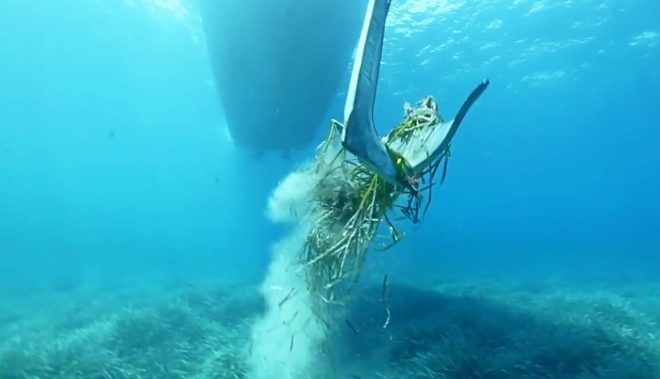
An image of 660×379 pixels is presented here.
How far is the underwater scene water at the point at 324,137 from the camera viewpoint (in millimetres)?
7754

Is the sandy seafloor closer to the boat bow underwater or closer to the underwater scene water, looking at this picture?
the underwater scene water

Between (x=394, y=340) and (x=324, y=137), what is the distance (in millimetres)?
25047

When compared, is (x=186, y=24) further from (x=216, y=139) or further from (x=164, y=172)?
(x=164, y=172)

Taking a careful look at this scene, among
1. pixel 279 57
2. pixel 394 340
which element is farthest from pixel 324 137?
pixel 394 340

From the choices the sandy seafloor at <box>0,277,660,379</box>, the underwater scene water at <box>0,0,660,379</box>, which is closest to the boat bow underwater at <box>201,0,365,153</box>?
the underwater scene water at <box>0,0,660,379</box>

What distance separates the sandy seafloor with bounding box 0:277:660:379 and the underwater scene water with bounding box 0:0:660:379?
55 millimetres

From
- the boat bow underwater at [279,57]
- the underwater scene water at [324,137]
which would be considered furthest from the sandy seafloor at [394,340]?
the boat bow underwater at [279,57]

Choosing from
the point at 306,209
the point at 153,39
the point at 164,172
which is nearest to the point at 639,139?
the point at 153,39

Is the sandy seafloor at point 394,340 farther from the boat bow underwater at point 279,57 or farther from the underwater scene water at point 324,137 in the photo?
the boat bow underwater at point 279,57

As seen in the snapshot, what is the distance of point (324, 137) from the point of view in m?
32.7

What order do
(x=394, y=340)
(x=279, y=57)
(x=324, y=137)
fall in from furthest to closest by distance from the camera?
(x=324, y=137), (x=279, y=57), (x=394, y=340)

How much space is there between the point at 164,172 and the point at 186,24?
305 feet

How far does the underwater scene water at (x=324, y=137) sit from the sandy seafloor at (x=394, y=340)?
55 millimetres

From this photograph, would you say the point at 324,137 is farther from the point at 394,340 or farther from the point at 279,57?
the point at 394,340
